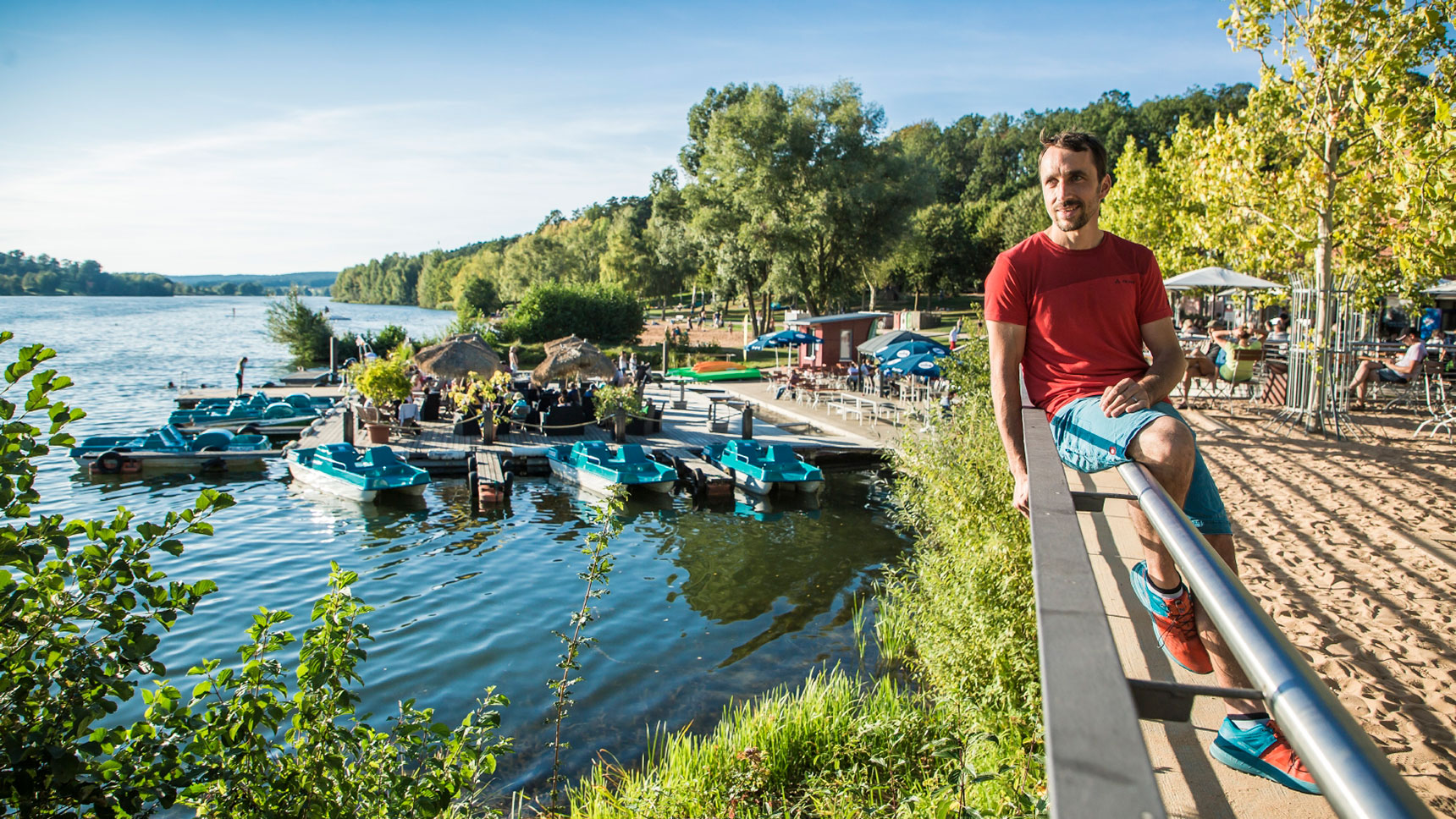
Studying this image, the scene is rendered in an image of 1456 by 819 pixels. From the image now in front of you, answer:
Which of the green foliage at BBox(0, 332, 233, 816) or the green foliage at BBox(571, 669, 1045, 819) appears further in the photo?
the green foliage at BBox(571, 669, 1045, 819)

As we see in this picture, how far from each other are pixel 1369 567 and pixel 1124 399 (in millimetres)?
6385

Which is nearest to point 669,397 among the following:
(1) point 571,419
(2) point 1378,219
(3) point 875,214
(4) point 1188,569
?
(1) point 571,419

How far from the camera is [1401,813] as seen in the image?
59 cm

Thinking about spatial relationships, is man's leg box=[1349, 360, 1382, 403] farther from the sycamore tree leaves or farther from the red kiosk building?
the red kiosk building

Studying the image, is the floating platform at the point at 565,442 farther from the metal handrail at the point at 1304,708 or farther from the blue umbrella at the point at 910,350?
the metal handrail at the point at 1304,708

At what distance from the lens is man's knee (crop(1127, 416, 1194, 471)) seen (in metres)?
2.11

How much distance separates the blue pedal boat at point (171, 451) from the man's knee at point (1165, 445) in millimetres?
22904

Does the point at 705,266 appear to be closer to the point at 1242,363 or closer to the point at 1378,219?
the point at 1242,363

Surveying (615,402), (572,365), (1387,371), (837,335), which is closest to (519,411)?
(615,402)

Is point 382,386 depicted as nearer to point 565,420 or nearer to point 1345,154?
point 565,420

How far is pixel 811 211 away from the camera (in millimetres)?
39781

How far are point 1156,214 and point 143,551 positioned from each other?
34698 mm

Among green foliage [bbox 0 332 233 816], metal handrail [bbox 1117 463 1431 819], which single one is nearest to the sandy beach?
metal handrail [bbox 1117 463 1431 819]

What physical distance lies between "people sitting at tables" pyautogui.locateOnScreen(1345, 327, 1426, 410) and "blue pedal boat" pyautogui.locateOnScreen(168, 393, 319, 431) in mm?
26506
